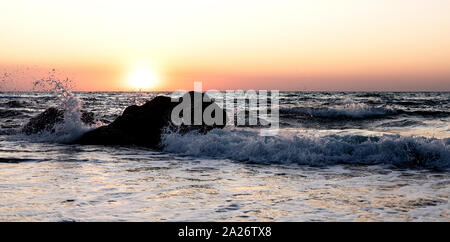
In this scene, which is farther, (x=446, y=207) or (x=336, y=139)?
(x=336, y=139)

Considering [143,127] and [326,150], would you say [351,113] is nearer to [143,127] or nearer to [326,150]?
[143,127]

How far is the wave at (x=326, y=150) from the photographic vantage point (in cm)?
820

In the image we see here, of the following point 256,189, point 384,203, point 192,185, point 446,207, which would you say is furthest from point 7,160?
point 446,207

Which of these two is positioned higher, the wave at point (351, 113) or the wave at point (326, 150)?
the wave at point (351, 113)

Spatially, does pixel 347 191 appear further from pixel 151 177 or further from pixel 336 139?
pixel 336 139

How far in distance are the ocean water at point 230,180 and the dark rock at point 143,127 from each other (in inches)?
22.8

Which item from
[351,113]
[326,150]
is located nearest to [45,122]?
[326,150]

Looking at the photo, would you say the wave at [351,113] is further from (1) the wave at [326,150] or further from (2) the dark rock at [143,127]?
(1) the wave at [326,150]

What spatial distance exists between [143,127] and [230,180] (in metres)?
6.37

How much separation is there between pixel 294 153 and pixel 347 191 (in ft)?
10.3

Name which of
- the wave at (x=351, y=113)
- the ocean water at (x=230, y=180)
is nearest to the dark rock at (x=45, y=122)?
the ocean water at (x=230, y=180)

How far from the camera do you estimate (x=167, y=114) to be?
1232 centimetres

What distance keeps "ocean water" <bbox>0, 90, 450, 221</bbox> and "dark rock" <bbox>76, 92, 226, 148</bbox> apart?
22.8 inches

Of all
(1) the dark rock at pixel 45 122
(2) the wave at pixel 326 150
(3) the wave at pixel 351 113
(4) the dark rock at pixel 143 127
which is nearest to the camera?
(2) the wave at pixel 326 150
